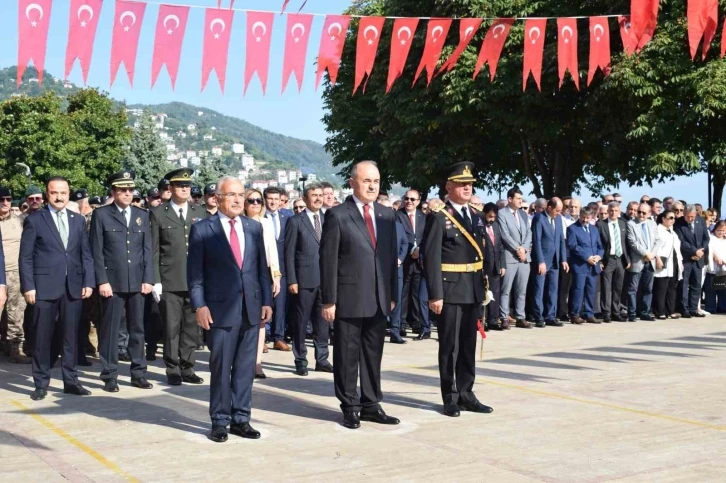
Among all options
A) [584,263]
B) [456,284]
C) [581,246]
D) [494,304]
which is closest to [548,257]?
[581,246]

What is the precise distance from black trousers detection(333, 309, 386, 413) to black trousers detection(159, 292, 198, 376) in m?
2.69

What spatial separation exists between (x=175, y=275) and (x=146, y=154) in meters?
72.1

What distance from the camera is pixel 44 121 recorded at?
69.6 metres

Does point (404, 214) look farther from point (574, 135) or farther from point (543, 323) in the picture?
point (574, 135)

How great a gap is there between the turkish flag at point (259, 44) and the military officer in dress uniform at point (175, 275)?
1.57 meters

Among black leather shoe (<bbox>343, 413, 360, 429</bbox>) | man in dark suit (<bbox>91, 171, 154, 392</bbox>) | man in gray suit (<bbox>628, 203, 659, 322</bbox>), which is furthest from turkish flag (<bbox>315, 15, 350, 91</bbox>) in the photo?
Answer: man in gray suit (<bbox>628, 203, 659, 322</bbox>)

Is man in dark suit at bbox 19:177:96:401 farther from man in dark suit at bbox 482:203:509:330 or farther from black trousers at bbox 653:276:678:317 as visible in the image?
black trousers at bbox 653:276:678:317

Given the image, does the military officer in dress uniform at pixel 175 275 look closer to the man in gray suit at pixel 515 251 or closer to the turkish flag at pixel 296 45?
the turkish flag at pixel 296 45

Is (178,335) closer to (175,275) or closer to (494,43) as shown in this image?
(175,275)

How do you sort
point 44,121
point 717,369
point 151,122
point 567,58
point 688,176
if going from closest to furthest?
1. point 717,369
2. point 567,58
3. point 688,176
4. point 44,121
5. point 151,122

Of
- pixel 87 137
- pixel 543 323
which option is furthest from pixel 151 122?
pixel 543 323

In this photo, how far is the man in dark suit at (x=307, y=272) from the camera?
1096 cm

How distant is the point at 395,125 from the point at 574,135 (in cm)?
642

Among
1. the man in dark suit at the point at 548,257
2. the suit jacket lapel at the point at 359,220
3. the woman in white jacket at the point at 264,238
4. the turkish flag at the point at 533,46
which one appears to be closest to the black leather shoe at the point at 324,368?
the woman in white jacket at the point at 264,238
